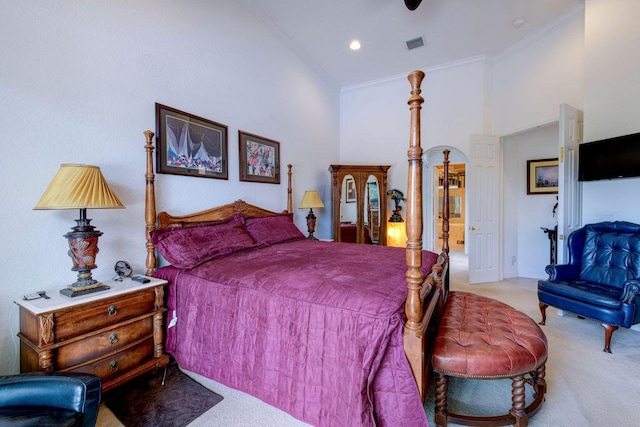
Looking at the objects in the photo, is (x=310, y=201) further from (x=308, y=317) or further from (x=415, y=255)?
(x=415, y=255)

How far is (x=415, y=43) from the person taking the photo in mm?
4148

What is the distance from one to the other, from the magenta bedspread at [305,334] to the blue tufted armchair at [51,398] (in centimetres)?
78

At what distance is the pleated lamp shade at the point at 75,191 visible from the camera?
154 cm

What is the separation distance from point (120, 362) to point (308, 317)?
126cm

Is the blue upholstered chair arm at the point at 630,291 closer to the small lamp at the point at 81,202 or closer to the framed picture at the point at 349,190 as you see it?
the framed picture at the point at 349,190

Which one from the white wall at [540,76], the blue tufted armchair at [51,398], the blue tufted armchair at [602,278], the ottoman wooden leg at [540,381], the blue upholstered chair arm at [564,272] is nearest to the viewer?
the blue tufted armchair at [51,398]

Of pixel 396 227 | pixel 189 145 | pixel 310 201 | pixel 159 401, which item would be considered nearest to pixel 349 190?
pixel 310 201

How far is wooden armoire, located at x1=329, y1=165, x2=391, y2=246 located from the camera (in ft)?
15.5

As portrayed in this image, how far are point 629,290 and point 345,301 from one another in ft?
8.65

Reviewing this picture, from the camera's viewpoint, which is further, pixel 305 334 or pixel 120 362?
pixel 120 362

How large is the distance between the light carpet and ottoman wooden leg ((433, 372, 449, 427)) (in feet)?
0.25

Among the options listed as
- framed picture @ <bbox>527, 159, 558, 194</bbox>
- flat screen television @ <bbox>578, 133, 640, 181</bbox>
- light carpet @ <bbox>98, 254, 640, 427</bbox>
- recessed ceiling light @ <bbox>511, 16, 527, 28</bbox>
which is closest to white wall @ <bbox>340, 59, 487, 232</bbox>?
recessed ceiling light @ <bbox>511, 16, 527, 28</bbox>

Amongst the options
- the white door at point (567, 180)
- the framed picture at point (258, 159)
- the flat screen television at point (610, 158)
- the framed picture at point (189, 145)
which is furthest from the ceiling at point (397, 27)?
the flat screen television at point (610, 158)

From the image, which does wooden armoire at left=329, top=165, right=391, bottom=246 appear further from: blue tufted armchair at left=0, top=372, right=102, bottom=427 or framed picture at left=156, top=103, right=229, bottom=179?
blue tufted armchair at left=0, top=372, right=102, bottom=427
